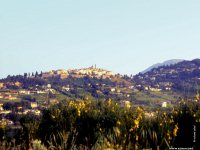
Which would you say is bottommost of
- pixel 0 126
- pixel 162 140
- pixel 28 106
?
pixel 28 106

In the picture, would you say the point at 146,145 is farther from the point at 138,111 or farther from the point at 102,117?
the point at 102,117

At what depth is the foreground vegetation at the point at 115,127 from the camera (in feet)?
36.9

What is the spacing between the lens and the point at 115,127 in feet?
41.2

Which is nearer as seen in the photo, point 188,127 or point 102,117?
point 188,127

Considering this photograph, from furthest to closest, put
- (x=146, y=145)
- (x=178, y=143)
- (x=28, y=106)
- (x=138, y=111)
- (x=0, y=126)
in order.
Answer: (x=28, y=106) < (x=0, y=126) < (x=138, y=111) < (x=178, y=143) < (x=146, y=145)

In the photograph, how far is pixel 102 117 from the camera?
15.9 meters

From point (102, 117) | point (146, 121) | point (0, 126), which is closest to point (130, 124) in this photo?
point (146, 121)

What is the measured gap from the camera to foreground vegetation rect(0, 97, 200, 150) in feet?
36.9

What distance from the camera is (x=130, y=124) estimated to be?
42.3 feet

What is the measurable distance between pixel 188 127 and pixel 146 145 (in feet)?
8.30

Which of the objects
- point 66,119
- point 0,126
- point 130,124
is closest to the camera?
point 130,124

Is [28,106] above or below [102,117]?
below

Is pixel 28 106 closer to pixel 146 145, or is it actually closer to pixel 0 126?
pixel 0 126

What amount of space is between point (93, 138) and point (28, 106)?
16561 cm
